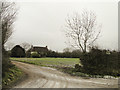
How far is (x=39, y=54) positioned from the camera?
35.3 m

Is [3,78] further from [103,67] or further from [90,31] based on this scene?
[90,31]

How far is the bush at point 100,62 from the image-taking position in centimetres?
1312

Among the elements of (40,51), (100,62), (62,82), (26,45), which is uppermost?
(26,45)

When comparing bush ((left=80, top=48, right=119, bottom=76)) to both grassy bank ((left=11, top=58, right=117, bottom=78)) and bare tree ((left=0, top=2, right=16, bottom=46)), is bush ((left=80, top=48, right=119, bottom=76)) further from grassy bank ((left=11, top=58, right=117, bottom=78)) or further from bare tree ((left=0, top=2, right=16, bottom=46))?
bare tree ((left=0, top=2, right=16, bottom=46))

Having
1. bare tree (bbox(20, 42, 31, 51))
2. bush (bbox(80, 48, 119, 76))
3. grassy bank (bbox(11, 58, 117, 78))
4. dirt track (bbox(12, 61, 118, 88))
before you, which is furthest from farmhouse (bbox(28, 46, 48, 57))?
dirt track (bbox(12, 61, 118, 88))

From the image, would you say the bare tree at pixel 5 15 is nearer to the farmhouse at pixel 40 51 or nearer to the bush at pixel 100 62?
the bush at pixel 100 62

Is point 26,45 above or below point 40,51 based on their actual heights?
above

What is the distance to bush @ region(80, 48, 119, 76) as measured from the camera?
43.0 feet

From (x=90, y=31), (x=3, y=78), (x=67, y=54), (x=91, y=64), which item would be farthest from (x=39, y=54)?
(x=3, y=78)

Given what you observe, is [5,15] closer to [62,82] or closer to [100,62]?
[62,82]

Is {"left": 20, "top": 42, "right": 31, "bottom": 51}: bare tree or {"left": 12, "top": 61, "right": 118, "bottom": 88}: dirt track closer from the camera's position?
{"left": 12, "top": 61, "right": 118, "bottom": 88}: dirt track

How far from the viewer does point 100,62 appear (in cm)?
1333

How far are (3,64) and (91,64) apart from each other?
9073mm

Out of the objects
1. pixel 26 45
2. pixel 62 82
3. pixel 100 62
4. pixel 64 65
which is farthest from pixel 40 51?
pixel 62 82
